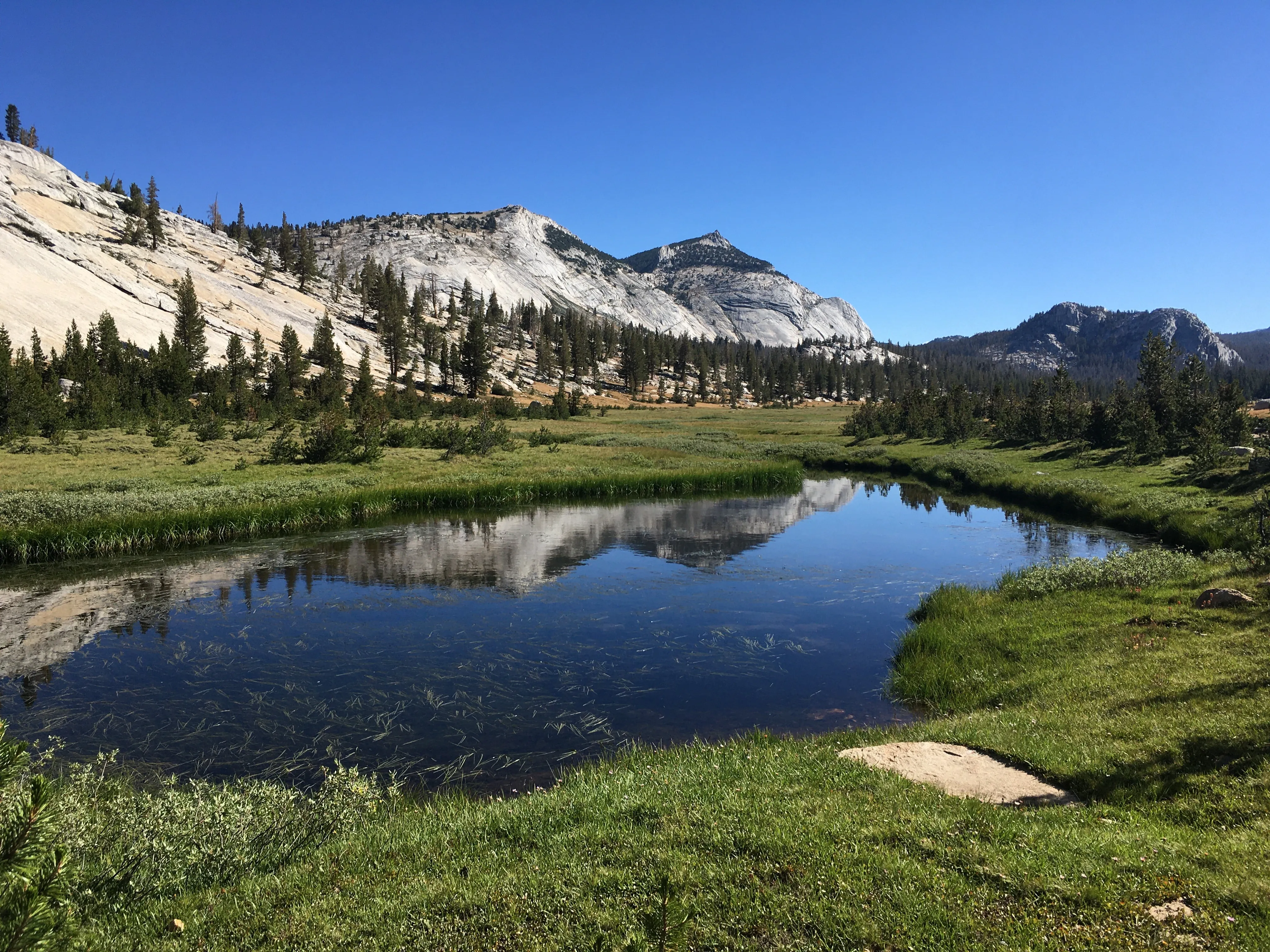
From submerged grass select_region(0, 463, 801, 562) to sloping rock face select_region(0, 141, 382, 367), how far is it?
82099 millimetres

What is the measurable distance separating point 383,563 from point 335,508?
10.3m

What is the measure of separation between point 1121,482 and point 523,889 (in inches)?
1853

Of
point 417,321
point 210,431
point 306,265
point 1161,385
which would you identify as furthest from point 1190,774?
point 306,265

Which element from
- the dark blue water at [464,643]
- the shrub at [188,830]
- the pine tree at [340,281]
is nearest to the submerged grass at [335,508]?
the dark blue water at [464,643]

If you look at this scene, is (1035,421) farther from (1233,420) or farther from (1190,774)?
(1190,774)

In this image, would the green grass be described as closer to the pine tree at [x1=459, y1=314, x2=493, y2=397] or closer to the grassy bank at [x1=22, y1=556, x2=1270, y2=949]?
the grassy bank at [x1=22, y1=556, x2=1270, y2=949]

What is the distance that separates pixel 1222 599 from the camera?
15789mm

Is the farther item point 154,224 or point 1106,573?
point 154,224

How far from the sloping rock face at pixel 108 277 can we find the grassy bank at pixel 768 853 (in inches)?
4403

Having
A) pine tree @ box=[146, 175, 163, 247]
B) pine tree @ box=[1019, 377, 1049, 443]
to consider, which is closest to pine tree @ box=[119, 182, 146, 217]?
pine tree @ box=[146, 175, 163, 247]

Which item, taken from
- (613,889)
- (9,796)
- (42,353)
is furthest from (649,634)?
(42,353)

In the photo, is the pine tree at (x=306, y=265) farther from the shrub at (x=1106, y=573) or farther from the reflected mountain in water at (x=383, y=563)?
the shrub at (x=1106, y=573)

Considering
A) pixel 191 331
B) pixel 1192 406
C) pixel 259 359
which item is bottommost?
pixel 1192 406

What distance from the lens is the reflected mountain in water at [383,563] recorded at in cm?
2134
